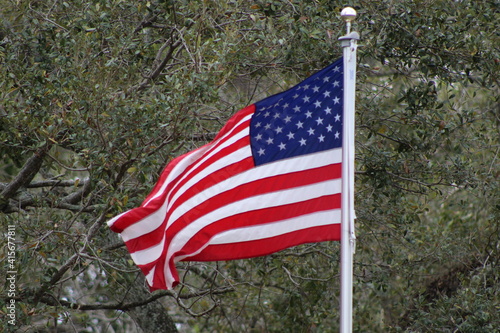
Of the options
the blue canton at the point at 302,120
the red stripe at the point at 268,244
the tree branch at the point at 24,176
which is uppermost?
the blue canton at the point at 302,120

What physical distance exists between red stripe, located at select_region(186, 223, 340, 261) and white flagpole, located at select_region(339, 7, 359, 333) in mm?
317

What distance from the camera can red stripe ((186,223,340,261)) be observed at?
5.28m

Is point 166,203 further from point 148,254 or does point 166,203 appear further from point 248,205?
point 248,205

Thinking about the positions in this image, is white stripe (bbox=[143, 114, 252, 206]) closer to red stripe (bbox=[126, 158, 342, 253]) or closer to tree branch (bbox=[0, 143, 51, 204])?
red stripe (bbox=[126, 158, 342, 253])

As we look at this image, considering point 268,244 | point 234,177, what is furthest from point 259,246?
point 234,177

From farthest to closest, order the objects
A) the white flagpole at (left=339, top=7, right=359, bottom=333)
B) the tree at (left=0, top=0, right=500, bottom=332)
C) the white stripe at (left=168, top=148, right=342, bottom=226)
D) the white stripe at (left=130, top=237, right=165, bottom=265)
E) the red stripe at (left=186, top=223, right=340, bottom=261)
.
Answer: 1. the tree at (left=0, top=0, right=500, bottom=332)
2. the white stripe at (left=130, top=237, right=165, bottom=265)
3. the white stripe at (left=168, top=148, right=342, bottom=226)
4. the red stripe at (left=186, top=223, right=340, bottom=261)
5. the white flagpole at (left=339, top=7, right=359, bottom=333)

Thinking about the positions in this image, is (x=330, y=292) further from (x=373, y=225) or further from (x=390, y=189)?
(x=390, y=189)

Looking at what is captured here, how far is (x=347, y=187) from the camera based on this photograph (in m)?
4.96

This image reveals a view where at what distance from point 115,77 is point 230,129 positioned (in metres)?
2.19

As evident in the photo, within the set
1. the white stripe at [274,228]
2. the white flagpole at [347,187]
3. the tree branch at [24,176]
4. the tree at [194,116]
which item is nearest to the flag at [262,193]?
the white stripe at [274,228]

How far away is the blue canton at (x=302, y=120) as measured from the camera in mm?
5355

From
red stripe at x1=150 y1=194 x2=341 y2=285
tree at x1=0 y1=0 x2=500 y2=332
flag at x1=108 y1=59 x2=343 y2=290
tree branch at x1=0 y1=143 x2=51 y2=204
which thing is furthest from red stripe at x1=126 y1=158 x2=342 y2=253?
tree branch at x1=0 y1=143 x2=51 y2=204

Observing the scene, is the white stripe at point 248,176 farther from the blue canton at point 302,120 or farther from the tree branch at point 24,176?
the tree branch at point 24,176

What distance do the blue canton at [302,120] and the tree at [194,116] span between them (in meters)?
1.39
